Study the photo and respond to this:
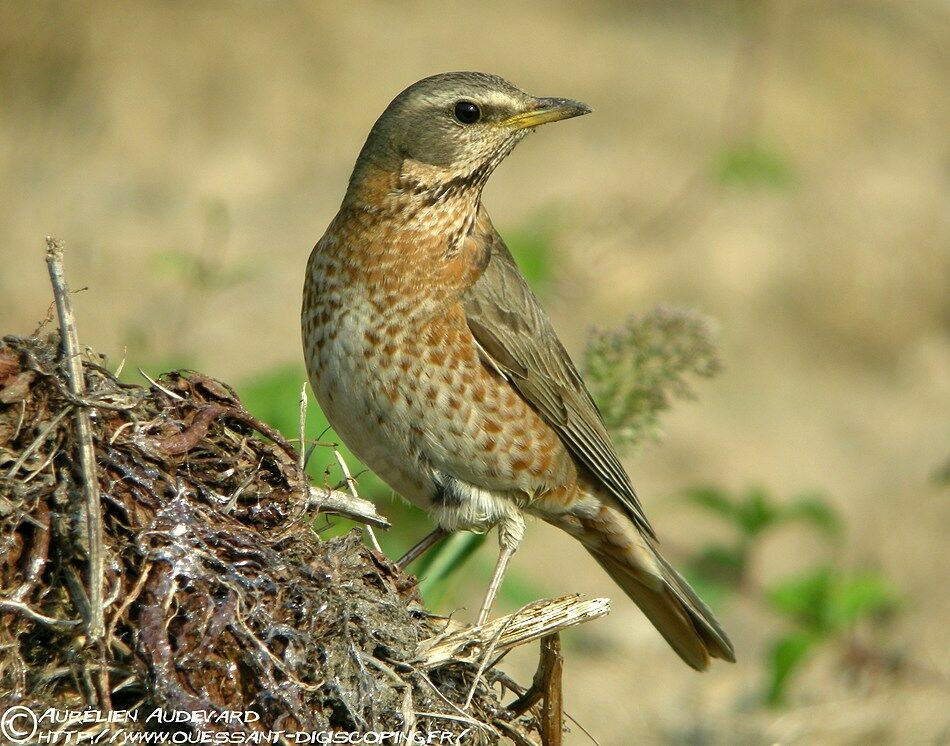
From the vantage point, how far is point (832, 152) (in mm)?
11828

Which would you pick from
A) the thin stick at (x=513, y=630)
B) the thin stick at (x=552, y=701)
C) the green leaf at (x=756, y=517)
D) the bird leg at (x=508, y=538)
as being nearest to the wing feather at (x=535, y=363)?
the bird leg at (x=508, y=538)

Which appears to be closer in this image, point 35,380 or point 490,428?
point 35,380

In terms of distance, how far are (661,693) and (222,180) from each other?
5535 millimetres

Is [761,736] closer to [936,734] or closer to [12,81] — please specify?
[936,734]

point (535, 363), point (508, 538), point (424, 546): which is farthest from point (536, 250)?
point (424, 546)

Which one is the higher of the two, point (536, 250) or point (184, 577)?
point (184, 577)

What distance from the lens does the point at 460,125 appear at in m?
4.88

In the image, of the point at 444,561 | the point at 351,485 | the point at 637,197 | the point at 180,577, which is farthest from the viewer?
the point at 637,197

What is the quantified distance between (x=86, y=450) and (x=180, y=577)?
0.35 metres

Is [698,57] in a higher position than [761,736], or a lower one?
higher

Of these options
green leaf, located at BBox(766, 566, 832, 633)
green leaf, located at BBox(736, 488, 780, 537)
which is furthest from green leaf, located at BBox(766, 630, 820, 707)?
green leaf, located at BBox(736, 488, 780, 537)

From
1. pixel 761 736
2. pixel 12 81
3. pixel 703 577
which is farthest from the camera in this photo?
pixel 12 81

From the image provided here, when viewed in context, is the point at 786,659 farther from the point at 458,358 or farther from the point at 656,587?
the point at 458,358

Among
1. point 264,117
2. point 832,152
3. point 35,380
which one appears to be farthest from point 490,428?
point 832,152
